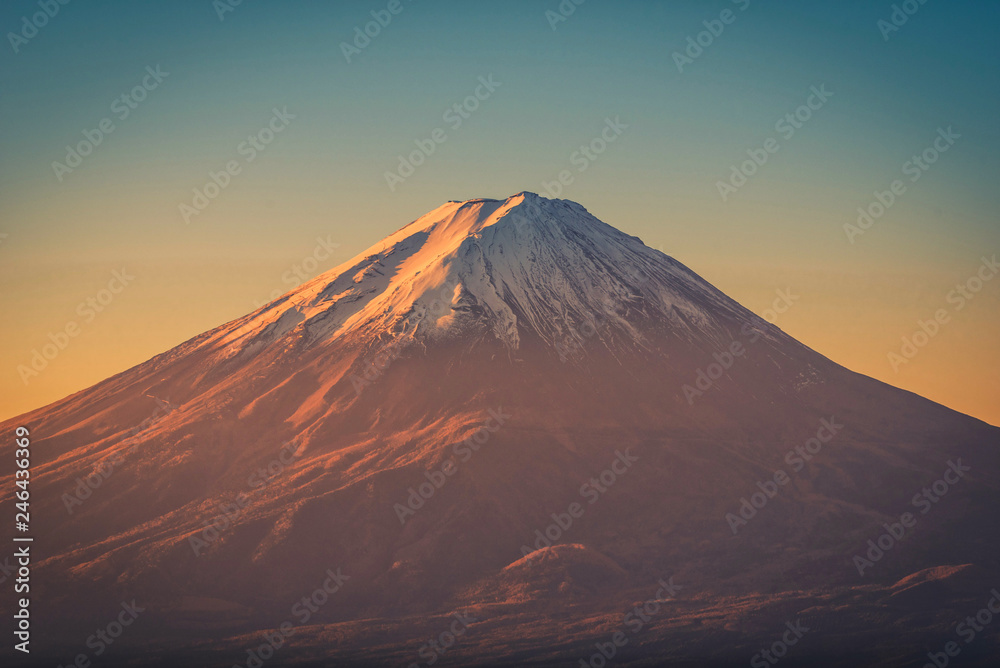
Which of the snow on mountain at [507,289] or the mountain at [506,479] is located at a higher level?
the snow on mountain at [507,289]

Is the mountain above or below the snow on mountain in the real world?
below

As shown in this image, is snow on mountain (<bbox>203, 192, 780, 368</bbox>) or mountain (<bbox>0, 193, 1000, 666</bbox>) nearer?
mountain (<bbox>0, 193, 1000, 666</bbox>)

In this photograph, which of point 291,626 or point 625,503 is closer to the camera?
point 291,626

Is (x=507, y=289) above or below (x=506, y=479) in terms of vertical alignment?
above

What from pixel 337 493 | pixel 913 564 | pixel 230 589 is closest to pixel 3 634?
pixel 230 589

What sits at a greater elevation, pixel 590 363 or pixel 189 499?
pixel 590 363

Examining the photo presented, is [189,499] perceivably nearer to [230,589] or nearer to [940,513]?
[230,589]

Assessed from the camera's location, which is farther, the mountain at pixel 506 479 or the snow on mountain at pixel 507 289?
the snow on mountain at pixel 507 289

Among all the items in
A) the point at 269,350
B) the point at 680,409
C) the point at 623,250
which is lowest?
the point at 680,409
